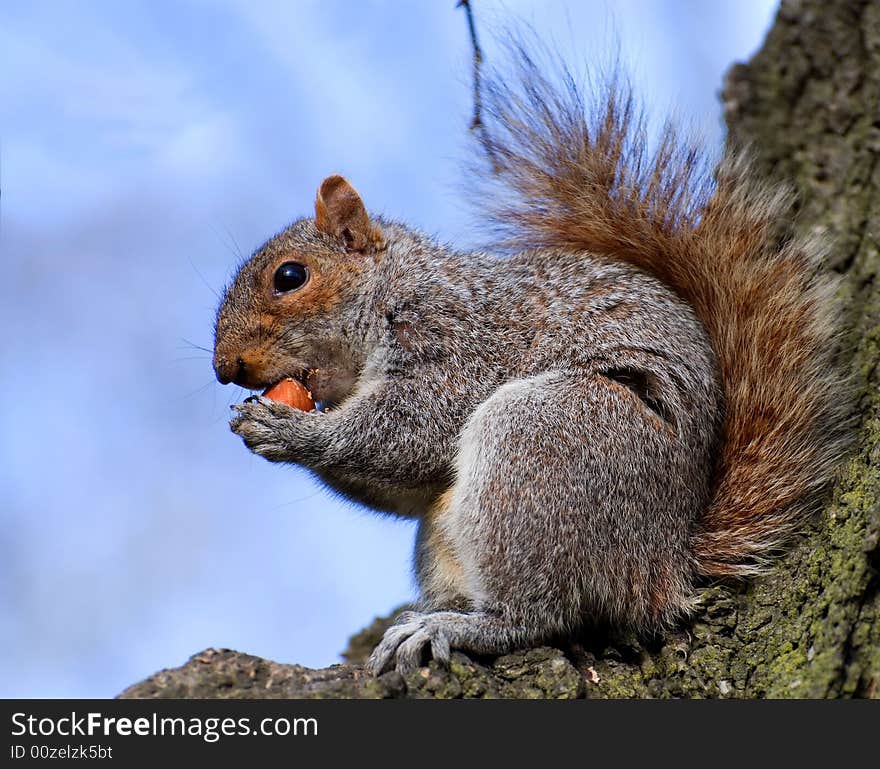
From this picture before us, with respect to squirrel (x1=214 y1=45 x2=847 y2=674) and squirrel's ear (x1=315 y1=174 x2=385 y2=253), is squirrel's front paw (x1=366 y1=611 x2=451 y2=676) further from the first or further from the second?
squirrel's ear (x1=315 y1=174 x2=385 y2=253)

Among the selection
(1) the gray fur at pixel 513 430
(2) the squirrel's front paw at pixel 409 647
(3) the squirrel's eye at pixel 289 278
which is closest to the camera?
(2) the squirrel's front paw at pixel 409 647

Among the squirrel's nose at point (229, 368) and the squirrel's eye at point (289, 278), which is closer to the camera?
the squirrel's nose at point (229, 368)

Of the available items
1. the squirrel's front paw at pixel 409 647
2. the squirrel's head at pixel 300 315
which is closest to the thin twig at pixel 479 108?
the squirrel's head at pixel 300 315

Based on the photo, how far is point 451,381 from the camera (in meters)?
2.85

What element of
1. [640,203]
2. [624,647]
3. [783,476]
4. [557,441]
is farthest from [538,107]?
[624,647]

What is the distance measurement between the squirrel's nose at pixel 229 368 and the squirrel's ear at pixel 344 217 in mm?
522

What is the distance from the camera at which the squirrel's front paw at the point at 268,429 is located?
2.89m

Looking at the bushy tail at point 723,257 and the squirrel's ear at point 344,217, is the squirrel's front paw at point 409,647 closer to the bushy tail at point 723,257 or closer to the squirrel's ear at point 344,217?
the bushy tail at point 723,257

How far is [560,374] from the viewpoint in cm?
269

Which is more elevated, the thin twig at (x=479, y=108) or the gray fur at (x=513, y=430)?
the thin twig at (x=479, y=108)

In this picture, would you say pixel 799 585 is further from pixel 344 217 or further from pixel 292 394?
pixel 344 217

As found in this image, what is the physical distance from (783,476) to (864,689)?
0.68 metres

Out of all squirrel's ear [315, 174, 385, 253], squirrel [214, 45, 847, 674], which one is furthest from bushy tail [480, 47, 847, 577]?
squirrel's ear [315, 174, 385, 253]

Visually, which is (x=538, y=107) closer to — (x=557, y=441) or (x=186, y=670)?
(x=557, y=441)
